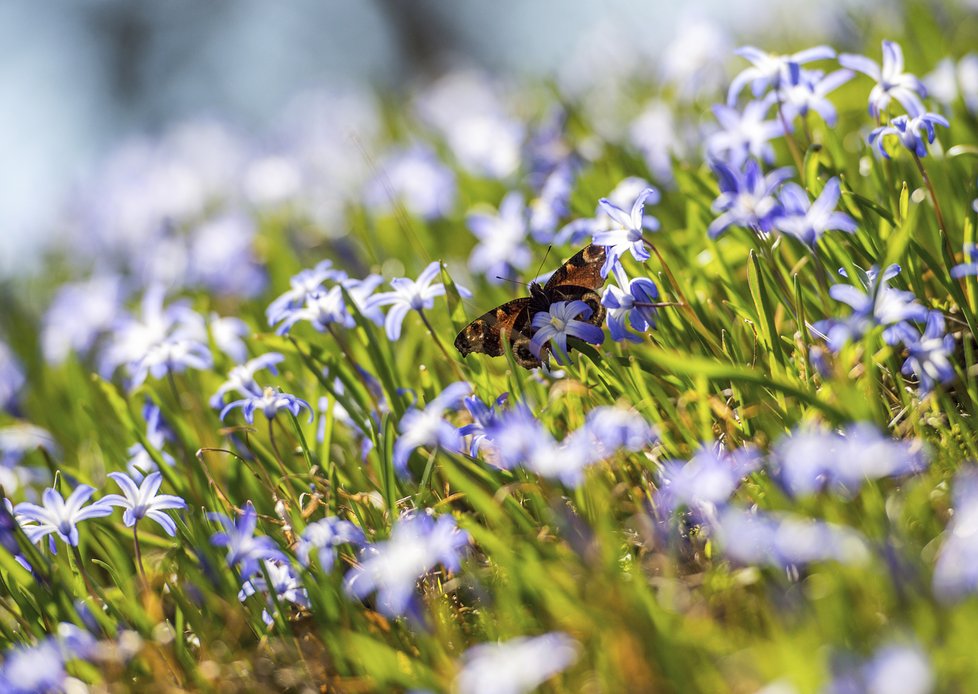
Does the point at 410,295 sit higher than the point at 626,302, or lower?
higher

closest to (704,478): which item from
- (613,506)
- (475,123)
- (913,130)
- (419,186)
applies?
(613,506)

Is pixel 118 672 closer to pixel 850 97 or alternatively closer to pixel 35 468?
pixel 35 468

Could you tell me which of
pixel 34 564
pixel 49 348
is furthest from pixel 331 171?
pixel 34 564

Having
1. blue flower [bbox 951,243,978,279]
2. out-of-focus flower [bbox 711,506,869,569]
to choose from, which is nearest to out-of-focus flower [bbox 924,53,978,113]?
blue flower [bbox 951,243,978,279]

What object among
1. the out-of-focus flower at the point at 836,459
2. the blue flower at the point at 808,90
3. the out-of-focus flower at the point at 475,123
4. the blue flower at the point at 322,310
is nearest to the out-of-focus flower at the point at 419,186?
the out-of-focus flower at the point at 475,123

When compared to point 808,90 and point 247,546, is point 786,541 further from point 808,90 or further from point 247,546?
point 808,90
